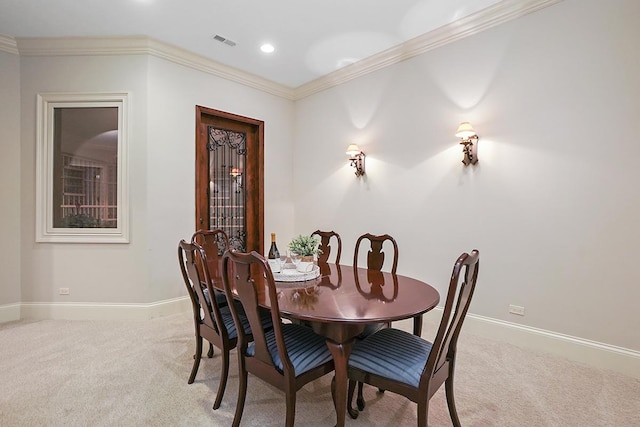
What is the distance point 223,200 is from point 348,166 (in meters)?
1.70

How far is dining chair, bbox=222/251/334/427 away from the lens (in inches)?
60.4

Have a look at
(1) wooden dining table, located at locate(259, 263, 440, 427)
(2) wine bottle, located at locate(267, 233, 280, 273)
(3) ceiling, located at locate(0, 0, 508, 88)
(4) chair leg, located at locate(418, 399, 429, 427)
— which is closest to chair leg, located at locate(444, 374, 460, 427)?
(4) chair leg, located at locate(418, 399, 429, 427)

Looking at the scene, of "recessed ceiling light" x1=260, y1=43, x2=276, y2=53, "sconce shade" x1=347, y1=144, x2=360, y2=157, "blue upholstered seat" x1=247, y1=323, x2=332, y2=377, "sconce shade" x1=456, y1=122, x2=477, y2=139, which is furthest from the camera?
"sconce shade" x1=347, y1=144, x2=360, y2=157

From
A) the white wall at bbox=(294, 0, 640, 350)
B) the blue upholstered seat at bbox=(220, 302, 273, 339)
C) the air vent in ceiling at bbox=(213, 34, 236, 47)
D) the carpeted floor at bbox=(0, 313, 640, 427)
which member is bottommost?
the carpeted floor at bbox=(0, 313, 640, 427)

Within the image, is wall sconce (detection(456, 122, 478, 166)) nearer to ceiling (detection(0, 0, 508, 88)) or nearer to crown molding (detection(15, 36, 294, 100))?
ceiling (detection(0, 0, 508, 88))

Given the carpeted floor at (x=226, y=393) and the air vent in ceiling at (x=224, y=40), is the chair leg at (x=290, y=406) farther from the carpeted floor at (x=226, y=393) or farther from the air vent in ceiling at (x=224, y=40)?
the air vent in ceiling at (x=224, y=40)

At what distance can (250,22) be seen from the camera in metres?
3.18

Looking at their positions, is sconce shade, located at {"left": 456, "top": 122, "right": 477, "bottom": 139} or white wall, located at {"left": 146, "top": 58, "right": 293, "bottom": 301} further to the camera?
white wall, located at {"left": 146, "top": 58, "right": 293, "bottom": 301}

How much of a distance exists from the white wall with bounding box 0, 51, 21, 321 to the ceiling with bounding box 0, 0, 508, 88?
44 cm

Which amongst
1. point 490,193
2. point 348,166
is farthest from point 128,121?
point 490,193

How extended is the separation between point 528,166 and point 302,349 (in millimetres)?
2446

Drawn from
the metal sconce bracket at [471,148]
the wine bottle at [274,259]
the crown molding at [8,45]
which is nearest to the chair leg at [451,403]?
the wine bottle at [274,259]

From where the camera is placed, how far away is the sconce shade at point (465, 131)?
303cm

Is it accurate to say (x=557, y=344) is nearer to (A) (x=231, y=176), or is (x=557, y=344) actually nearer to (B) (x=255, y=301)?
(B) (x=255, y=301)
